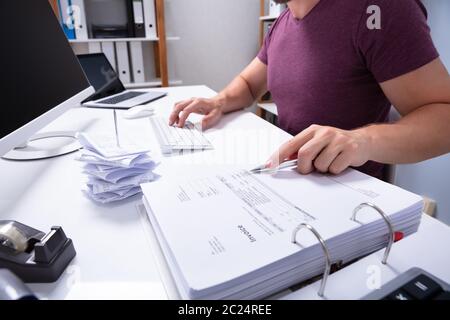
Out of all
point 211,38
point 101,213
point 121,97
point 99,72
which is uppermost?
point 211,38

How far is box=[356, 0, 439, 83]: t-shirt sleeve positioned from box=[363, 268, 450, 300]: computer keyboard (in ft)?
1.61

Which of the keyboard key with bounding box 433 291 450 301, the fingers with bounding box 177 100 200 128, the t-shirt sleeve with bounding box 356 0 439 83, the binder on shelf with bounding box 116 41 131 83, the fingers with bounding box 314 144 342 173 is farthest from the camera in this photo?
the binder on shelf with bounding box 116 41 131 83

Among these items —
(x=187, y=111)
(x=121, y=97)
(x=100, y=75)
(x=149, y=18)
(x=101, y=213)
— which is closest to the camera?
(x=101, y=213)

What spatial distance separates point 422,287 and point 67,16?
240 cm

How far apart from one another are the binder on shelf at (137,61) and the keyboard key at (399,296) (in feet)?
7.37

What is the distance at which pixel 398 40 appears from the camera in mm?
654

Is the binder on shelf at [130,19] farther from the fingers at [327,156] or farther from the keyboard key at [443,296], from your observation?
the keyboard key at [443,296]

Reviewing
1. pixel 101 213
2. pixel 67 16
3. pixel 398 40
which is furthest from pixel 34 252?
pixel 67 16

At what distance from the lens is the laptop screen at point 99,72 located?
1373mm

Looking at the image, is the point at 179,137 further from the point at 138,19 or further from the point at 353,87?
the point at 138,19

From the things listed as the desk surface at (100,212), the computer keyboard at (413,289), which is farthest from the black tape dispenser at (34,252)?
the computer keyboard at (413,289)

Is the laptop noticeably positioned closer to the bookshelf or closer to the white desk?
the white desk

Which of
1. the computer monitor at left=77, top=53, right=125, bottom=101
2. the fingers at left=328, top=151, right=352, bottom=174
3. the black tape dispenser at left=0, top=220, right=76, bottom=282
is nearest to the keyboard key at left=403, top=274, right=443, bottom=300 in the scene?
the fingers at left=328, top=151, right=352, bottom=174

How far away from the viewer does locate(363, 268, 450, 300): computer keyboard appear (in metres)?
0.29
